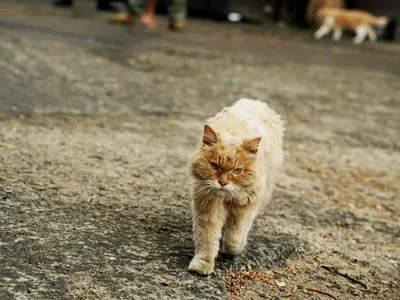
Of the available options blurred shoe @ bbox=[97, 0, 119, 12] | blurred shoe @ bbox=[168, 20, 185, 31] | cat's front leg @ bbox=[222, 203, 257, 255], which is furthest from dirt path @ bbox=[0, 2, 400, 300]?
blurred shoe @ bbox=[97, 0, 119, 12]

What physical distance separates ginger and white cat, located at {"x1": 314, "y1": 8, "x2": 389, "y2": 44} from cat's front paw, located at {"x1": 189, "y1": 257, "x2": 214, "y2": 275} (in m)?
12.8

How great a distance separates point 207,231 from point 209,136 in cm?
52

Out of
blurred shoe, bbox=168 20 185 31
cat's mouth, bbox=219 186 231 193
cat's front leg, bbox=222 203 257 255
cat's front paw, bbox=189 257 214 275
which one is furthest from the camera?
blurred shoe, bbox=168 20 185 31

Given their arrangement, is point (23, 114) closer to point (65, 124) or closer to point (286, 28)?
point (65, 124)

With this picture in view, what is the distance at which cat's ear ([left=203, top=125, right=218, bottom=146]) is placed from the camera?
3.29 m

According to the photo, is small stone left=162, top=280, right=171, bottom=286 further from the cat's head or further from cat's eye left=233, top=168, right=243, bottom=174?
cat's eye left=233, top=168, right=243, bottom=174

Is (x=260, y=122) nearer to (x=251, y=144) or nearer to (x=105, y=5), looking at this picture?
(x=251, y=144)

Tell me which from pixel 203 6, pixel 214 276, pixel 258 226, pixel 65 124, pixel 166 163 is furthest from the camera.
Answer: pixel 203 6

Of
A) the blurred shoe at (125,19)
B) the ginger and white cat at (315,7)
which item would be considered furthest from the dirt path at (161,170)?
the ginger and white cat at (315,7)

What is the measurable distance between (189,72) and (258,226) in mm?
4610

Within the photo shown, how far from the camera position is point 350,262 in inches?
162

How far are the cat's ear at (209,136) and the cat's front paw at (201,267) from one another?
612 millimetres

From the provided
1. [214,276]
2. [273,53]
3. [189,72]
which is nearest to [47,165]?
[214,276]

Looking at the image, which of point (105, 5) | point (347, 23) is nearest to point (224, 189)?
point (105, 5)
